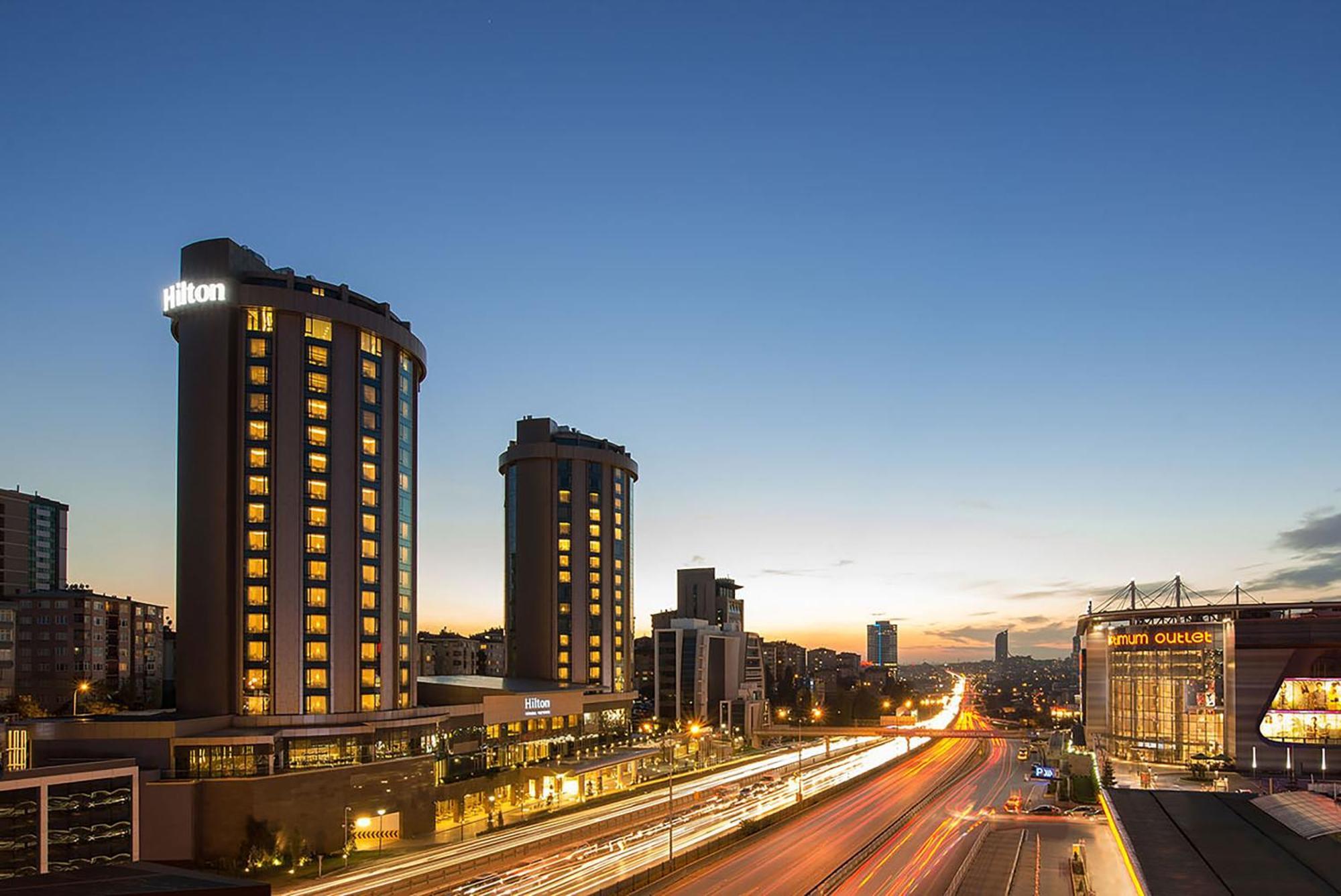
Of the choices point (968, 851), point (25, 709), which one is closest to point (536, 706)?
point (968, 851)

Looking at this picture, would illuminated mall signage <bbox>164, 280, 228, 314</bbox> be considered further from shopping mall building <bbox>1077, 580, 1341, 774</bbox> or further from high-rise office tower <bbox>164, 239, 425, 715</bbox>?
shopping mall building <bbox>1077, 580, 1341, 774</bbox>

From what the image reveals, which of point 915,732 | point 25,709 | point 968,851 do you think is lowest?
point 915,732

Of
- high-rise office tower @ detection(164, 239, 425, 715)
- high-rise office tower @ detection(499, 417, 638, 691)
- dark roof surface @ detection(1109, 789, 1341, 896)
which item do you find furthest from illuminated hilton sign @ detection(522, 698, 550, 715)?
dark roof surface @ detection(1109, 789, 1341, 896)

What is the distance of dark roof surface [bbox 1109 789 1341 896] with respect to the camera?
143 ft

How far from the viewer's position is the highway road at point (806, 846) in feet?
220

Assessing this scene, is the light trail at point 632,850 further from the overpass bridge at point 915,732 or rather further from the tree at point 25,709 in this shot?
the tree at point 25,709

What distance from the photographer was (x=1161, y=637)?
414 ft

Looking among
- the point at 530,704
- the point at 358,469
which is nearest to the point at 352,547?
the point at 358,469

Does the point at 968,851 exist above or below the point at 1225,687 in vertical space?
below

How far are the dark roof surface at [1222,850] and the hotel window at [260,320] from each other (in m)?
71.6

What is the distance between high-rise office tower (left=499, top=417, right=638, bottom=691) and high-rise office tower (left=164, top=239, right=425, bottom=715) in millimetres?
64635

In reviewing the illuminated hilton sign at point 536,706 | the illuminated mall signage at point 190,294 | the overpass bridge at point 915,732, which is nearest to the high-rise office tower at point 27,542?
the illuminated hilton sign at point 536,706

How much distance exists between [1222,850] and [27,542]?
194 m

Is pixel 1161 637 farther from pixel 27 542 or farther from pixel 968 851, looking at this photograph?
pixel 27 542
